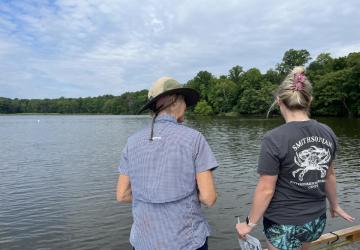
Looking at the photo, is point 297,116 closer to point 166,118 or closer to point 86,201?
point 166,118

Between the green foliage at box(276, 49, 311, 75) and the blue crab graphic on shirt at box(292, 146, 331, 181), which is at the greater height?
the green foliage at box(276, 49, 311, 75)

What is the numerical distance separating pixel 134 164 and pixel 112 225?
8.96m

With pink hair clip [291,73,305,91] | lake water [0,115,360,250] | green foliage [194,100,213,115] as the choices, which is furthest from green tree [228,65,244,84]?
pink hair clip [291,73,305,91]

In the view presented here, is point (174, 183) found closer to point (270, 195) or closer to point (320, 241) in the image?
point (270, 195)

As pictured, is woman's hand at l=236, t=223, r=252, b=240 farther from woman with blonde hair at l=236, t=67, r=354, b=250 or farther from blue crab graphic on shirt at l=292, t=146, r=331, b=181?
blue crab graphic on shirt at l=292, t=146, r=331, b=181

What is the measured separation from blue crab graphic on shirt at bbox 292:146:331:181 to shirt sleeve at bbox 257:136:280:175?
17cm

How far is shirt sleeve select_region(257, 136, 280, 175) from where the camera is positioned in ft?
9.51

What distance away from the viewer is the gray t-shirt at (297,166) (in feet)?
9.55

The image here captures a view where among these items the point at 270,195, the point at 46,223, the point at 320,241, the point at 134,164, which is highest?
the point at 134,164

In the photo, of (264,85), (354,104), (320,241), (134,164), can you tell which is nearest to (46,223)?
(320,241)

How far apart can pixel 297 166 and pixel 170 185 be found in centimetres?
108

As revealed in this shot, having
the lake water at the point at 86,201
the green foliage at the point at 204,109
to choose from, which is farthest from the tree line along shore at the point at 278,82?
the lake water at the point at 86,201

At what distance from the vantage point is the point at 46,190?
1599 centimetres

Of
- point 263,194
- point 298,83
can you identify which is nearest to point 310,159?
point 263,194
